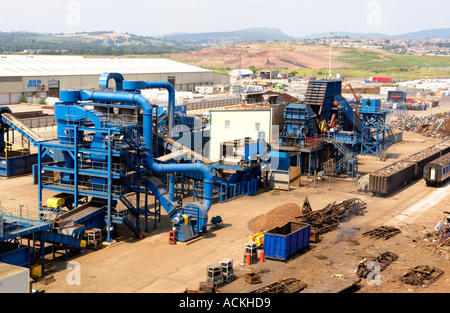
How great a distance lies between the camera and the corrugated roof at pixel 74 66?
90556 millimetres

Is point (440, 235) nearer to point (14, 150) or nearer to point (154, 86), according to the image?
point (154, 86)

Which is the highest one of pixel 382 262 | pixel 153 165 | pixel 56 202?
pixel 153 165

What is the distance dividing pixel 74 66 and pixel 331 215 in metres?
74.2

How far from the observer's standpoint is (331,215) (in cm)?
3678

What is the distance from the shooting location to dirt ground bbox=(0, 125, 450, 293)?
1013 inches

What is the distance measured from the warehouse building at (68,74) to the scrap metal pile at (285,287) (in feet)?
226

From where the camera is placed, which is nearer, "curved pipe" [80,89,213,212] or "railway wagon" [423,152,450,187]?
"curved pipe" [80,89,213,212]

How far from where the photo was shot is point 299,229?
3144cm

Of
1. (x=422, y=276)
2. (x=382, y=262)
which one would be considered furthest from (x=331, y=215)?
(x=422, y=276)

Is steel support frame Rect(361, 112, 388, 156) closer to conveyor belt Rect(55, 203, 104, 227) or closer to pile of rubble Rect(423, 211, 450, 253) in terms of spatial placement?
pile of rubble Rect(423, 211, 450, 253)

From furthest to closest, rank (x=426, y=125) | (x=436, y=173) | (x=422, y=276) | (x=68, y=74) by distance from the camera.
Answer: (x=68, y=74), (x=426, y=125), (x=436, y=173), (x=422, y=276)

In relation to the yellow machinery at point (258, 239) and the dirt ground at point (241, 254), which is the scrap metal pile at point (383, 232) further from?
the yellow machinery at point (258, 239)

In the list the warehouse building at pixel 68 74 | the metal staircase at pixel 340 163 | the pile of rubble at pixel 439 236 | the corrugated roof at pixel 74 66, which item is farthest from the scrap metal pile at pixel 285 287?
the corrugated roof at pixel 74 66

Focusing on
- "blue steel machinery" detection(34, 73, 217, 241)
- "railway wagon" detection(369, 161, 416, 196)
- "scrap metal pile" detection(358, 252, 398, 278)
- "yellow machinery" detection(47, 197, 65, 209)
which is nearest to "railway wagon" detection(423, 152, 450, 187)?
"railway wagon" detection(369, 161, 416, 196)
